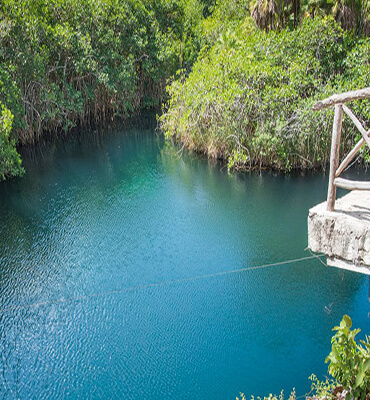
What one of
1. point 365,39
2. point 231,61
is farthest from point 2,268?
point 365,39

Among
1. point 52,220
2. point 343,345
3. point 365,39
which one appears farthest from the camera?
point 365,39

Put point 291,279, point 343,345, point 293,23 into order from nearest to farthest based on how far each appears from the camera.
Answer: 1. point 343,345
2. point 291,279
3. point 293,23

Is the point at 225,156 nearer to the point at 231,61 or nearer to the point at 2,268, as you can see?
the point at 231,61

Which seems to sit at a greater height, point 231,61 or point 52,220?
point 231,61

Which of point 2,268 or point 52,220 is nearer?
point 2,268

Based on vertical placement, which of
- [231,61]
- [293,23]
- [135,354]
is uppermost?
[293,23]

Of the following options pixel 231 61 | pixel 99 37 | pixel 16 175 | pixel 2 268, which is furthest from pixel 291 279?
pixel 99 37

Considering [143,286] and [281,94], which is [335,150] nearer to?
[143,286]

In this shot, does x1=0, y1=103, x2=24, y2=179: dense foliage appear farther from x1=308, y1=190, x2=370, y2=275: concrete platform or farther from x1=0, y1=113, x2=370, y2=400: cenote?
x1=308, y1=190, x2=370, y2=275: concrete platform
